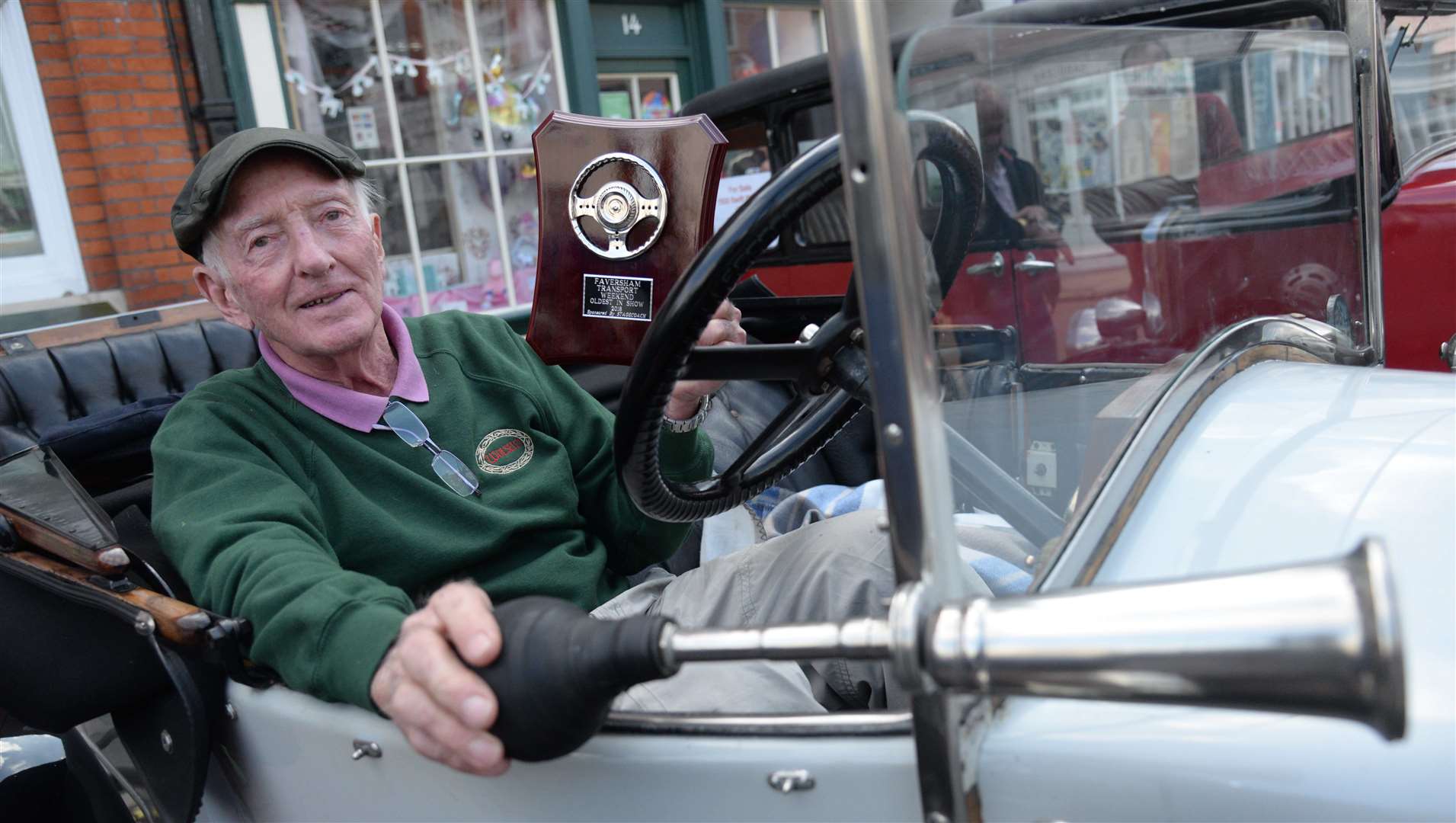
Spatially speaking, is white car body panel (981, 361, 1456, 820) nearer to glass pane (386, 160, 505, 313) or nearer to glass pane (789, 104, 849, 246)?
glass pane (789, 104, 849, 246)

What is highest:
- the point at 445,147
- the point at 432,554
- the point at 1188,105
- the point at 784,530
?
the point at 445,147

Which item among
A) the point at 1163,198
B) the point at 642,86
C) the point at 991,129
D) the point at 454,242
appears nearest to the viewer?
the point at 991,129

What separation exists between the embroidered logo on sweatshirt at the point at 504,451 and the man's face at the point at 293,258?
259mm

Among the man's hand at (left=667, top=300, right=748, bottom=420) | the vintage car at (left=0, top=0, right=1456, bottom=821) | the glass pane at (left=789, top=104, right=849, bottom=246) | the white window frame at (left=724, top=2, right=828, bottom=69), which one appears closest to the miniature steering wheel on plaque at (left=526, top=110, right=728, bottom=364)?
the man's hand at (left=667, top=300, right=748, bottom=420)

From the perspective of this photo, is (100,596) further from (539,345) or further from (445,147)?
(445,147)

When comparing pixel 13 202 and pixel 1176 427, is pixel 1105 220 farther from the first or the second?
pixel 13 202

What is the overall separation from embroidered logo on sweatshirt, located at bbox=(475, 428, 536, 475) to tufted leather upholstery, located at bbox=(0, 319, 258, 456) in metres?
0.73

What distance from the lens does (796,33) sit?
7191 mm

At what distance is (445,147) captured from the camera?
5445 millimetres

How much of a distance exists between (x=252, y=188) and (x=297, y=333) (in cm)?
23

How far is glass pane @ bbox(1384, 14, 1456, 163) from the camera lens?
2.67 m

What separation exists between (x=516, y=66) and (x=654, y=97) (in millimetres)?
1038

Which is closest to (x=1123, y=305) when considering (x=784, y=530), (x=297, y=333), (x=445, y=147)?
(x=784, y=530)

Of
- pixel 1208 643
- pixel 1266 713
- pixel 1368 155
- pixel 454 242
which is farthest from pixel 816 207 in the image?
pixel 1208 643
